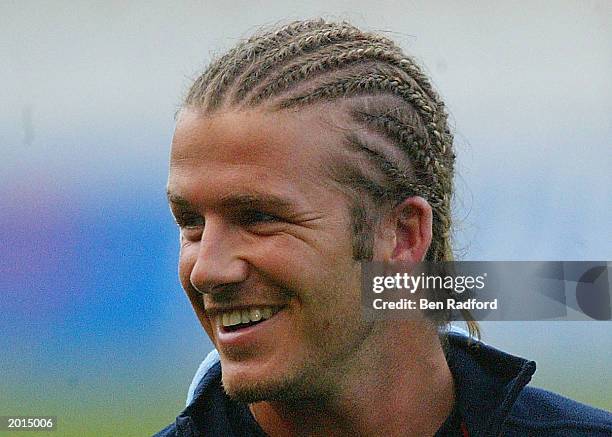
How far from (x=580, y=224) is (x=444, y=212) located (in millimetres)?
343

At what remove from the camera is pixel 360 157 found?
1257 mm

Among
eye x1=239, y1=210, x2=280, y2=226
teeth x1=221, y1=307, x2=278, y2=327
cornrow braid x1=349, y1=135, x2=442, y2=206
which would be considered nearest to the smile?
teeth x1=221, y1=307, x2=278, y2=327

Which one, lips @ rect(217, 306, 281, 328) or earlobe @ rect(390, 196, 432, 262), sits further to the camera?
earlobe @ rect(390, 196, 432, 262)

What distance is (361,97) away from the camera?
1287 mm

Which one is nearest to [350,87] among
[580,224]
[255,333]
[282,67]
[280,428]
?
[282,67]

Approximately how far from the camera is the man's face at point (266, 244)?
3.89 ft

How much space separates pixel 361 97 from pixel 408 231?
7.6 inches

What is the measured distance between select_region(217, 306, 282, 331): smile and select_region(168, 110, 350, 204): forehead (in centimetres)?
15

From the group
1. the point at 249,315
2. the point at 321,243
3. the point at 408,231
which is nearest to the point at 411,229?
the point at 408,231

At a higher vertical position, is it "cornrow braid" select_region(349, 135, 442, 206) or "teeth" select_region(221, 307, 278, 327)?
"cornrow braid" select_region(349, 135, 442, 206)

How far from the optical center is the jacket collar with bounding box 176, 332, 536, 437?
4.25 feet

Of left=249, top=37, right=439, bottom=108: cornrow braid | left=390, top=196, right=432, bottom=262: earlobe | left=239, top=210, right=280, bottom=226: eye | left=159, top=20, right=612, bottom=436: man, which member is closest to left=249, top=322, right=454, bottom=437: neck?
left=159, top=20, right=612, bottom=436: man

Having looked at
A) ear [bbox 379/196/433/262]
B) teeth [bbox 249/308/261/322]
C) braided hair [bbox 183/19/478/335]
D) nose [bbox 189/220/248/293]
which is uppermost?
braided hair [bbox 183/19/478/335]

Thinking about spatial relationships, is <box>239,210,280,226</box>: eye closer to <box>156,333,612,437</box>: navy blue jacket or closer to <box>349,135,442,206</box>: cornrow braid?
<box>349,135,442,206</box>: cornrow braid
